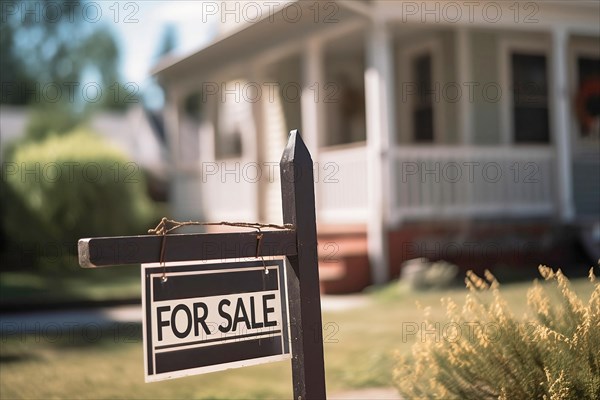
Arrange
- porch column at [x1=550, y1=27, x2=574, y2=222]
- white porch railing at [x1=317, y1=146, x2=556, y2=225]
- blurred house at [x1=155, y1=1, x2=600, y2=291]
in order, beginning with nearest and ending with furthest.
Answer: blurred house at [x1=155, y1=1, x2=600, y2=291]
white porch railing at [x1=317, y1=146, x2=556, y2=225]
porch column at [x1=550, y1=27, x2=574, y2=222]

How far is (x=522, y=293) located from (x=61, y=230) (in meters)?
10.3

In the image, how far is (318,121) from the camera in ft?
43.3

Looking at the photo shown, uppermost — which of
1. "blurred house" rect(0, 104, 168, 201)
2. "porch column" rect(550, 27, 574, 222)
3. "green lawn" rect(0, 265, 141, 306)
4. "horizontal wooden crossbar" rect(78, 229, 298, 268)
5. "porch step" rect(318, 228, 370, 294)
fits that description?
"blurred house" rect(0, 104, 168, 201)

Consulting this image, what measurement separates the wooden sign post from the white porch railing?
338 inches

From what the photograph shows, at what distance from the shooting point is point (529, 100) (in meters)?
14.6

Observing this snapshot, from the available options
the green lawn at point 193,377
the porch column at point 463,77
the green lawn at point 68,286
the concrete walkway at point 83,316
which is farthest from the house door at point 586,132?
the green lawn at point 68,286

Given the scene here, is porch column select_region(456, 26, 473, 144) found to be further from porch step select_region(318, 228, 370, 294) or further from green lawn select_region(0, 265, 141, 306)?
green lawn select_region(0, 265, 141, 306)

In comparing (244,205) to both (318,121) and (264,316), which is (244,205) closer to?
(318,121)

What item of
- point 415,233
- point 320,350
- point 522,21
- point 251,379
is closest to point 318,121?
point 415,233

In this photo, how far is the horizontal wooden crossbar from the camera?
283 cm

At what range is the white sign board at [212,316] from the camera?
297 cm

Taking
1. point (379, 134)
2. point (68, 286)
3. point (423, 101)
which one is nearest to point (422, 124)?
point (423, 101)

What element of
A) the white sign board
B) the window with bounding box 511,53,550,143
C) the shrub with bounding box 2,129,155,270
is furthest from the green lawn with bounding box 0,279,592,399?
the shrub with bounding box 2,129,155,270

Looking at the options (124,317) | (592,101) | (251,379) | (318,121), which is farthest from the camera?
(592,101)
